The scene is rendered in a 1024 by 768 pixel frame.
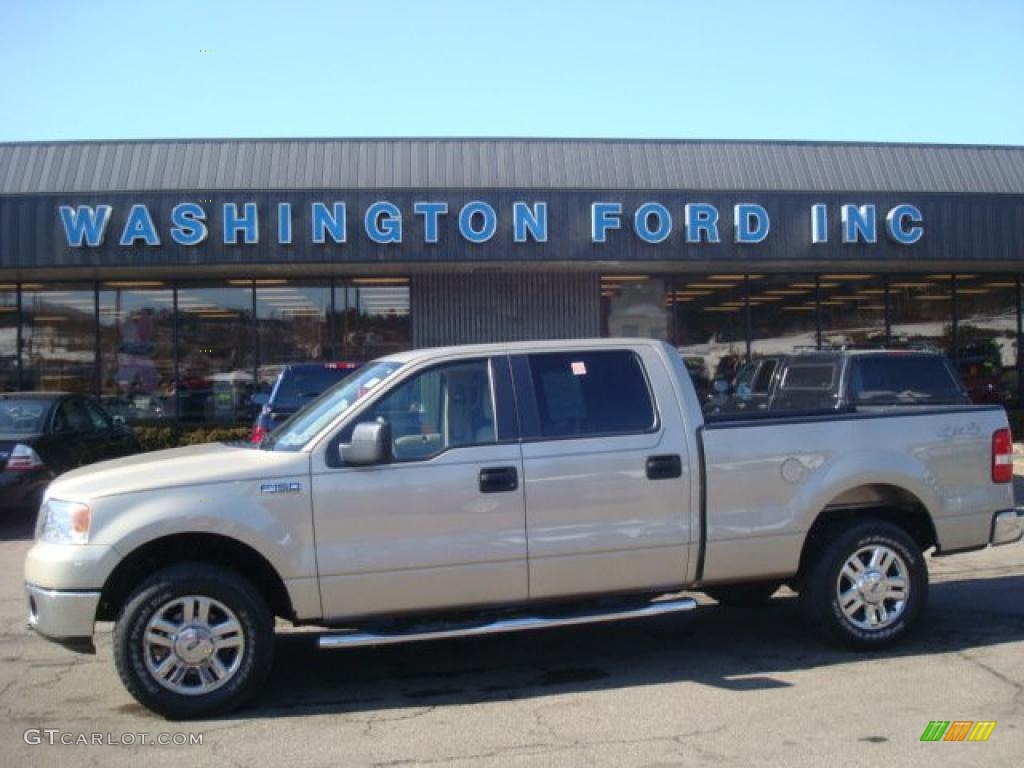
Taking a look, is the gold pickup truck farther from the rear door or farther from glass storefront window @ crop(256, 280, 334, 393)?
glass storefront window @ crop(256, 280, 334, 393)

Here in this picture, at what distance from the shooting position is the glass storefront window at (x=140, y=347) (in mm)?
18828

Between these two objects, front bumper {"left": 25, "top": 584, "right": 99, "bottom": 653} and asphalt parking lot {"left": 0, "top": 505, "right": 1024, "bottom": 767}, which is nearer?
asphalt parking lot {"left": 0, "top": 505, "right": 1024, "bottom": 767}

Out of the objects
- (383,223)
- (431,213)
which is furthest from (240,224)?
(431,213)

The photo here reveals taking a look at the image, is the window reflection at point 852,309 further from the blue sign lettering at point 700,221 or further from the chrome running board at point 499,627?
the chrome running board at point 499,627

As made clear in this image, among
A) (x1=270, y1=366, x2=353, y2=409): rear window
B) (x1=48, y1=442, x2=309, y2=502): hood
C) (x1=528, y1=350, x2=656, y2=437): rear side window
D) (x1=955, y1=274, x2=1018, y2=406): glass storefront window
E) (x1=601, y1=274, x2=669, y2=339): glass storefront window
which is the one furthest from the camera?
(x1=955, y1=274, x2=1018, y2=406): glass storefront window

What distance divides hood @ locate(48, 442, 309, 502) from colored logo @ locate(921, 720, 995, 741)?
3.44m

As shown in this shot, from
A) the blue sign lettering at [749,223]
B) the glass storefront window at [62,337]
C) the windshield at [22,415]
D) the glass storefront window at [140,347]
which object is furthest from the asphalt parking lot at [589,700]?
the glass storefront window at [62,337]

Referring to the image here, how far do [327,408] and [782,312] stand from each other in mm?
15076

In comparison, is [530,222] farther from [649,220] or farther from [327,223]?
[327,223]

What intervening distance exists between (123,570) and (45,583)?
39 centimetres

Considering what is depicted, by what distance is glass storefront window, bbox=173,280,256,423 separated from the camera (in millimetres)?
18859

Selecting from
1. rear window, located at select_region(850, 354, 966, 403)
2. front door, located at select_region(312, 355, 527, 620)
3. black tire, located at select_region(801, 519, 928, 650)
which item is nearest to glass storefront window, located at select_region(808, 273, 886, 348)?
rear window, located at select_region(850, 354, 966, 403)

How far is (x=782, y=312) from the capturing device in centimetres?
2008

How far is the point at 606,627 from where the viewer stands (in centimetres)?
769
